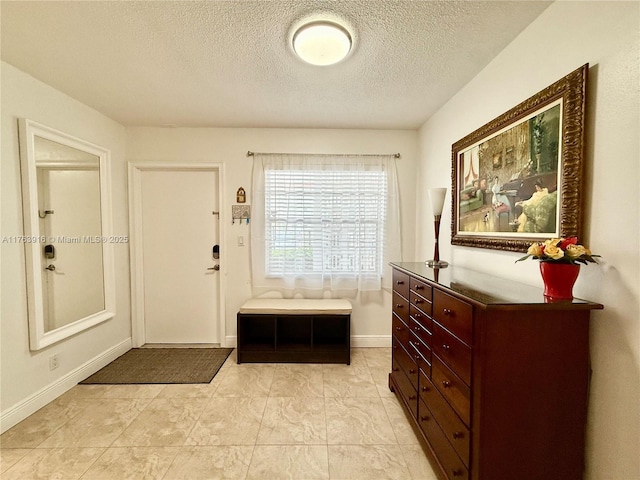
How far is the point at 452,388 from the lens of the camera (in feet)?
4.06

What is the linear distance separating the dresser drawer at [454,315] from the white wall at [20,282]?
276 cm

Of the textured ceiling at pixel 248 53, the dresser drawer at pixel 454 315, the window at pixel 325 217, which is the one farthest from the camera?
the window at pixel 325 217

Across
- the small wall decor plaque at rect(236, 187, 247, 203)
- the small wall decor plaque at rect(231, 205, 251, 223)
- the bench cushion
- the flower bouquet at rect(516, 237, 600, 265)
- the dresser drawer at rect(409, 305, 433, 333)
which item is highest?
the small wall decor plaque at rect(236, 187, 247, 203)

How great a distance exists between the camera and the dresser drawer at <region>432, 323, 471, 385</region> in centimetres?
112

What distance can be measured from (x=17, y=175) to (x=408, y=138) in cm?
336

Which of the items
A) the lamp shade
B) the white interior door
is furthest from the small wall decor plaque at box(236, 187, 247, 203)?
the lamp shade

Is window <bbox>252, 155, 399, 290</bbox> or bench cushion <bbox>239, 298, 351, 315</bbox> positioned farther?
window <bbox>252, 155, 399, 290</bbox>

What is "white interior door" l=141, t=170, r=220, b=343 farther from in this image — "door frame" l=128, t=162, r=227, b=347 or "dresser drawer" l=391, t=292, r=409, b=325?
"dresser drawer" l=391, t=292, r=409, b=325

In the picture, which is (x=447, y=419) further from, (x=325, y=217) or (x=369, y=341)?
(x=325, y=217)

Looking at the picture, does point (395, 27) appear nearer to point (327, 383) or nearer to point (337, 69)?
point (337, 69)

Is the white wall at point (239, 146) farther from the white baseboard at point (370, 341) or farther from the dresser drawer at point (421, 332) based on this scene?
the dresser drawer at point (421, 332)

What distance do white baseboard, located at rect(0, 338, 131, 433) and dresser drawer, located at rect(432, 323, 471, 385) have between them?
2795 millimetres

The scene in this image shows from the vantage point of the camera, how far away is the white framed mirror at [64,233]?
1895mm

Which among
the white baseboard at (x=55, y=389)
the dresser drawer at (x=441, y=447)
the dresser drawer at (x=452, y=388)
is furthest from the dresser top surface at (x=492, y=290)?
the white baseboard at (x=55, y=389)
